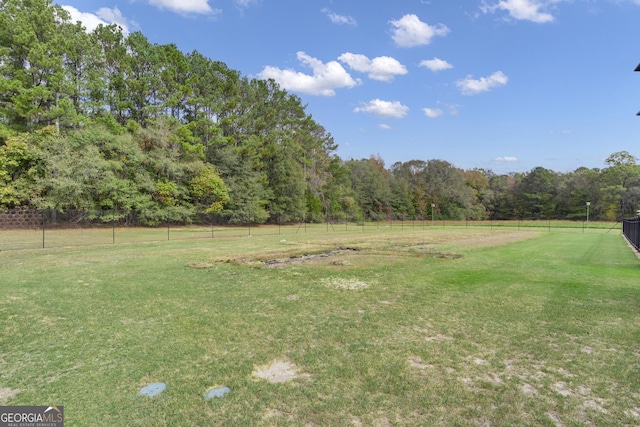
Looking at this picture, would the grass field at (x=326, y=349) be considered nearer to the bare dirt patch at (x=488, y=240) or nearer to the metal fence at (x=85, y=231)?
the bare dirt patch at (x=488, y=240)

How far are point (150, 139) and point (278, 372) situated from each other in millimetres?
33255

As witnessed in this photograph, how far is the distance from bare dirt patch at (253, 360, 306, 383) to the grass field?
0.02 meters

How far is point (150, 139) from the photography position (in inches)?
1247

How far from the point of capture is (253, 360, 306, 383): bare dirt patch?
324 centimetres

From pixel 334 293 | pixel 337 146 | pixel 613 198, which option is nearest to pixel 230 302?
pixel 334 293

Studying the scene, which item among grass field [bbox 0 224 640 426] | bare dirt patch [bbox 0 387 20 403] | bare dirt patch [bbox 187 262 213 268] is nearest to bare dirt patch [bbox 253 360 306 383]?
grass field [bbox 0 224 640 426]

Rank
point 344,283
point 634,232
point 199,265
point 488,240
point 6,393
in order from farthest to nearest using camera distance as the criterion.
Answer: point 488,240
point 634,232
point 199,265
point 344,283
point 6,393

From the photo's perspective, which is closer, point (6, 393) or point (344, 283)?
point (6, 393)

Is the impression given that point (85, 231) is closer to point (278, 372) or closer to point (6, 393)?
point (6, 393)

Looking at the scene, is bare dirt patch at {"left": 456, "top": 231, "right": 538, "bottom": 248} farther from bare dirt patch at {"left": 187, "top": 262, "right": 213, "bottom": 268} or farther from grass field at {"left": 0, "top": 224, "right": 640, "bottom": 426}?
bare dirt patch at {"left": 187, "top": 262, "right": 213, "bottom": 268}

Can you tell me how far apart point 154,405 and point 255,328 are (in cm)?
196

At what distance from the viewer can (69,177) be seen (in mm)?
25266

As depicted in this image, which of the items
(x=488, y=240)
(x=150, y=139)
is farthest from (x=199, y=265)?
(x=150, y=139)

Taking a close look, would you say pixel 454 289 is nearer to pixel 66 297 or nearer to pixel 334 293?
pixel 334 293
